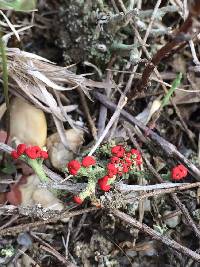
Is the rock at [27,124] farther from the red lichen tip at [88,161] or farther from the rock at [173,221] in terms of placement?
the rock at [173,221]

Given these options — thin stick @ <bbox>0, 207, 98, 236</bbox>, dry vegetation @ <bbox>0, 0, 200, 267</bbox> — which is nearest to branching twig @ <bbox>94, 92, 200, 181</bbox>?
dry vegetation @ <bbox>0, 0, 200, 267</bbox>

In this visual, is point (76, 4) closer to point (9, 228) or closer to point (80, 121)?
point (80, 121)

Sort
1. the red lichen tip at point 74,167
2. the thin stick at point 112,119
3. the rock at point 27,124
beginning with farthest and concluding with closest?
the rock at point 27,124 → the thin stick at point 112,119 → the red lichen tip at point 74,167

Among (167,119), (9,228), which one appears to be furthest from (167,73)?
(9,228)

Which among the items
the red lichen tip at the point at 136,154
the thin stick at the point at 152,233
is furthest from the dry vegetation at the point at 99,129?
the red lichen tip at the point at 136,154

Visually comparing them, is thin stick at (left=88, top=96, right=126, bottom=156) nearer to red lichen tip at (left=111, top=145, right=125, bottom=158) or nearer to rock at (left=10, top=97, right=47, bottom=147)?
red lichen tip at (left=111, top=145, right=125, bottom=158)

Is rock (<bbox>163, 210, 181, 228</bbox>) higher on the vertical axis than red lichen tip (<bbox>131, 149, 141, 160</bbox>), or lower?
lower

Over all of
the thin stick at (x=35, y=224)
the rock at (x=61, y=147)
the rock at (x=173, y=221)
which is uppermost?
the rock at (x=61, y=147)
